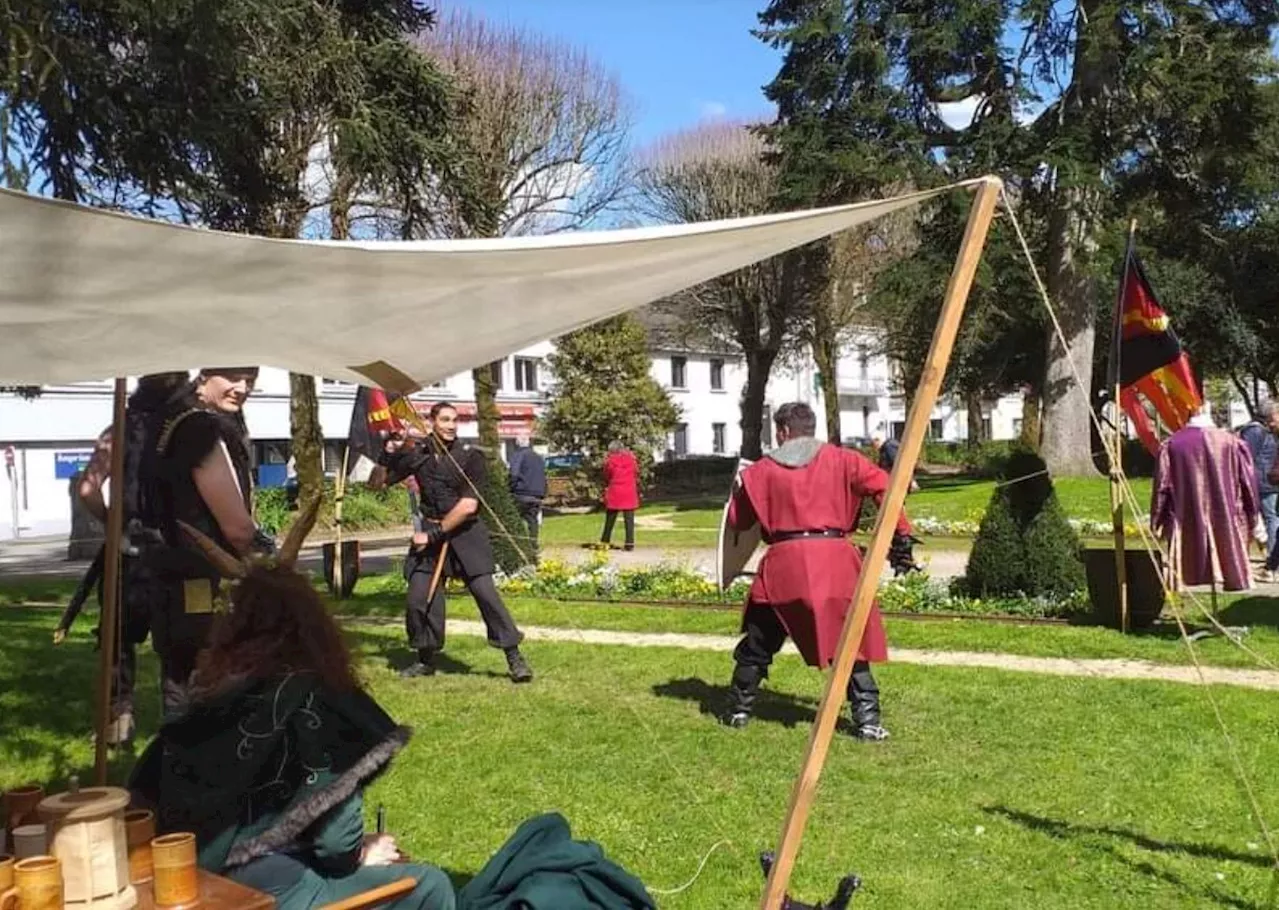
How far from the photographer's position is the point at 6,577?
62.7 feet

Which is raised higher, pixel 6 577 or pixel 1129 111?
pixel 1129 111

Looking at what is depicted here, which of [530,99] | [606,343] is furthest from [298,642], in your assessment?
[606,343]

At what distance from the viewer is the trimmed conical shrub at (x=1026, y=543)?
36.1 feet

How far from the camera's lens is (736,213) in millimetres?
39594

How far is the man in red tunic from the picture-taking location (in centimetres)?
643

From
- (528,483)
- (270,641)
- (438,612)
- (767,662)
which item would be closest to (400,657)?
(438,612)

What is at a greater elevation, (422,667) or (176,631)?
(176,631)

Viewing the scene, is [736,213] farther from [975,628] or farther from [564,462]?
[975,628]

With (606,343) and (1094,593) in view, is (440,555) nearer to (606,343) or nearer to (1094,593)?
(1094,593)

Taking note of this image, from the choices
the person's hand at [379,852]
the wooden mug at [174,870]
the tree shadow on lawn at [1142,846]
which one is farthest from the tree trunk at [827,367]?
the wooden mug at [174,870]

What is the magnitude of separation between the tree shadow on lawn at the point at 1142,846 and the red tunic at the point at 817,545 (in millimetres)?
1270

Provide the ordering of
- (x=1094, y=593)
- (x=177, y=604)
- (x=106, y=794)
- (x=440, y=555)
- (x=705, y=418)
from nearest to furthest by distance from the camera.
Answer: (x=106, y=794) → (x=177, y=604) → (x=440, y=555) → (x=1094, y=593) → (x=705, y=418)

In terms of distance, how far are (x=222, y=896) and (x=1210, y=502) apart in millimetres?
8578

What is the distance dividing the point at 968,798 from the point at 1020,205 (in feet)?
73.8
